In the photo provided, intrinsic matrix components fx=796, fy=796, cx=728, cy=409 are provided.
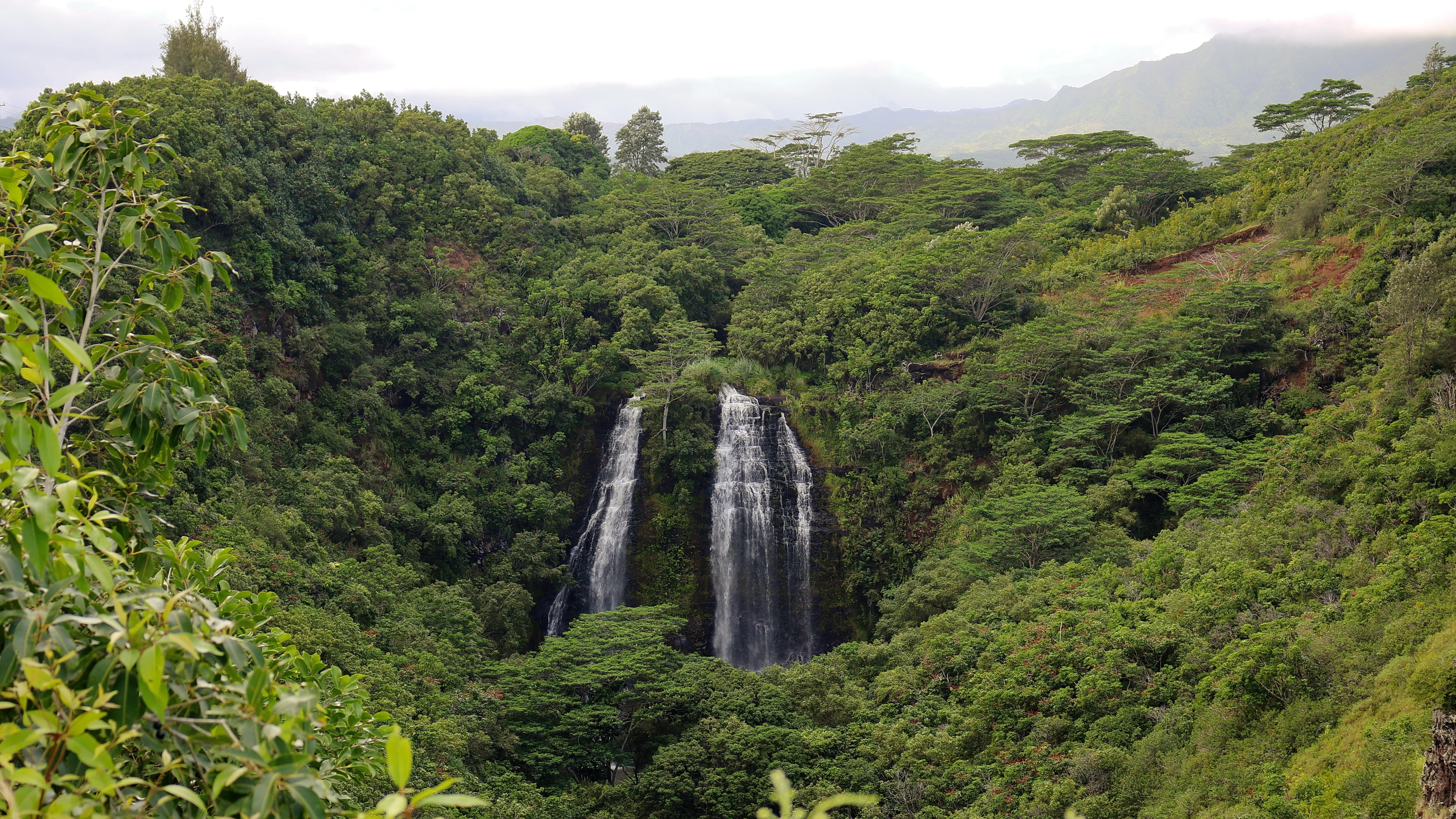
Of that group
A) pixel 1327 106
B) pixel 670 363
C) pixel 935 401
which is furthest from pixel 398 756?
pixel 1327 106

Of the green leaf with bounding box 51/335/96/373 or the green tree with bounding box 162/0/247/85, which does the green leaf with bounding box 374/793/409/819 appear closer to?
the green leaf with bounding box 51/335/96/373

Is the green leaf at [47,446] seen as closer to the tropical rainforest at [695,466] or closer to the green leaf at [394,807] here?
the tropical rainforest at [695,466]

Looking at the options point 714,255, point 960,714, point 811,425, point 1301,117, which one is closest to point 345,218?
point 714,255

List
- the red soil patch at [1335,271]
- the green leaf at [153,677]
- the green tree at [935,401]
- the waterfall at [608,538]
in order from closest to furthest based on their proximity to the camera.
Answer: the green leaf at [153,677], the red soil patch at [1335,271], the green tree at [935,401], the waterfall at [608,538]

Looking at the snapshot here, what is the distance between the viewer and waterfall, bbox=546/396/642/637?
20609mm

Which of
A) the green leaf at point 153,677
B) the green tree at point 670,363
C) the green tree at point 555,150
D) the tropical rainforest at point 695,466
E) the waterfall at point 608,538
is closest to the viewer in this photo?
the green leaf at point 153,677

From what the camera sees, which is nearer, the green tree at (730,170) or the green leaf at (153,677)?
the green leaf at (153,677)

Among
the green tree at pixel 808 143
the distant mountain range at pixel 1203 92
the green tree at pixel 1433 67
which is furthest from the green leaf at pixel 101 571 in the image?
the distant mountain range at pixel 1203 92

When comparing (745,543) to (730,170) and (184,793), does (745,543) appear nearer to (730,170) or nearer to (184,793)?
(184,793)

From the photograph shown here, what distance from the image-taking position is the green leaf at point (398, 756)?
179 cm

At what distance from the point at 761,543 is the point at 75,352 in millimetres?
19060

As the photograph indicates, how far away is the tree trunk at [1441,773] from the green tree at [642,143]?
135 feet

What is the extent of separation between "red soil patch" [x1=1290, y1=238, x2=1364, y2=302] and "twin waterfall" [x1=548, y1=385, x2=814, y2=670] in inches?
469

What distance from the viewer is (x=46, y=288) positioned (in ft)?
7.37
